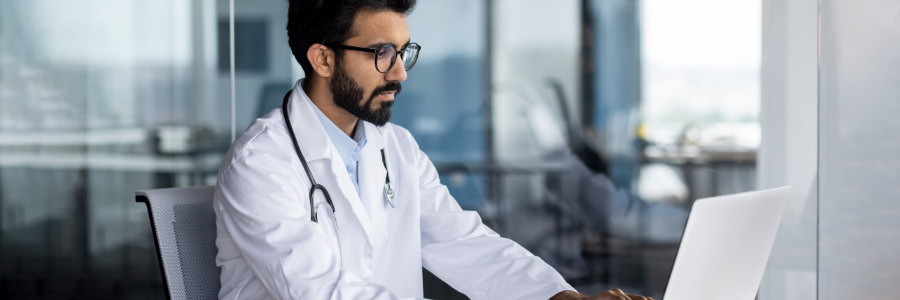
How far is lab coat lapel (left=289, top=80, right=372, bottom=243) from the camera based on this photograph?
1252 millimetres

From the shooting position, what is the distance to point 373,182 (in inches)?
54.6

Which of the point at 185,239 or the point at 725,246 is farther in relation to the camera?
the point at 185,239

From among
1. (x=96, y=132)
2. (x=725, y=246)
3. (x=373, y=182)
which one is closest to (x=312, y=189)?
(x=373, y=182)

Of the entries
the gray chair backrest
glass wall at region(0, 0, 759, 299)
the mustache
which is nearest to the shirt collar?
the mustache

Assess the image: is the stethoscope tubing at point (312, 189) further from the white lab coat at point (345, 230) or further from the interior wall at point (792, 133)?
the interior wall at point (792, 133)

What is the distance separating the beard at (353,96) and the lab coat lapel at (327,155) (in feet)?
0.25

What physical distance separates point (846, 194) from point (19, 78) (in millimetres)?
2891

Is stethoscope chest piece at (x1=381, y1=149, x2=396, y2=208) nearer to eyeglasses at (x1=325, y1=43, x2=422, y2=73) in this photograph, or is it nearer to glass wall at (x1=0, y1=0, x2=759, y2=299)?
eyeglasses at (x1=325, y1=43, x2=422, y2=73)

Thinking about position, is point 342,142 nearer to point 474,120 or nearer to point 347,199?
point 347,199

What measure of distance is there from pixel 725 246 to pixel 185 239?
89 cm

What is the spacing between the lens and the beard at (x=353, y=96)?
1.34 metres

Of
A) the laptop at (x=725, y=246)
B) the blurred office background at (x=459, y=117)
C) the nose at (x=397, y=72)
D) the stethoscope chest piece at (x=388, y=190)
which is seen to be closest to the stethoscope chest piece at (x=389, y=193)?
the stethoscope chest piece at (x=388, y=190)

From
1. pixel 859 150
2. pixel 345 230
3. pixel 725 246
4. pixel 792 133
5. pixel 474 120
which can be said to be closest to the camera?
pixel 725 246

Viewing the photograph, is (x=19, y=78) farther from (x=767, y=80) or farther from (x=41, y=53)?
(x=767, y=80)
